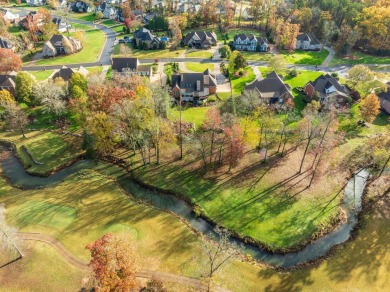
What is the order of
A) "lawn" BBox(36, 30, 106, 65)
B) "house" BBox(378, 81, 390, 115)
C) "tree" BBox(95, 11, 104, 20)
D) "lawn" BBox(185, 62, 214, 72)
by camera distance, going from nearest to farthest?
Answer: 1. "house" BBox(378, 81, 390, 115)
2. "lawn" BBox(185, 62, 214, 72)
3. "lawn" BBox(36, 30, 106, 65)
4. "tree" BBox(95, 11, 104, 20)

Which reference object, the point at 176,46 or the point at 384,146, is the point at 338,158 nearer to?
the point at 384,146

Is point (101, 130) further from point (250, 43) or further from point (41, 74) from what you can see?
point (250, 43)

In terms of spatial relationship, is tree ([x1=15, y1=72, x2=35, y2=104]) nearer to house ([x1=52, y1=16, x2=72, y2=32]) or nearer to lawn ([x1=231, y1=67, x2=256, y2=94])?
lawn ([x1=231, y1=67, x2=256, y2=94])

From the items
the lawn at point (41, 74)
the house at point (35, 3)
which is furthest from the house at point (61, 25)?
the house at point (35, 3)

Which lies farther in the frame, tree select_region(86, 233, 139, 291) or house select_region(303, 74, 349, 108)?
house select_region(303, 74, 349, 108)

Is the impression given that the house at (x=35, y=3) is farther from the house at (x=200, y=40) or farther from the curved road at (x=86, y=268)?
the curved road at (x=86, y=268)

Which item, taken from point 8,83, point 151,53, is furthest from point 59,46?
point 8,83

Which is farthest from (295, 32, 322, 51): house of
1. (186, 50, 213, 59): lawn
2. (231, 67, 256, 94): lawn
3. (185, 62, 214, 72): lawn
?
(185, 62, 214, 72): lawn
